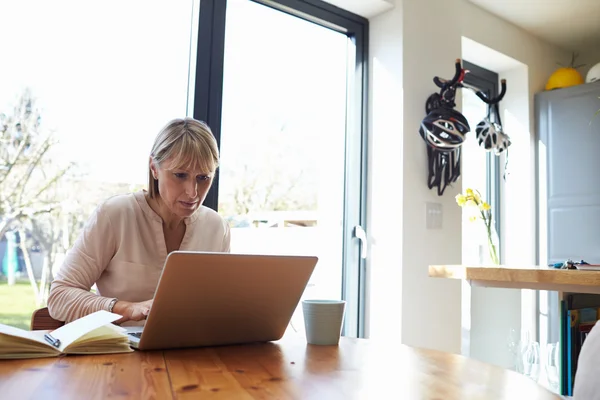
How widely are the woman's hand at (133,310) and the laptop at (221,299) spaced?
0.11 metres

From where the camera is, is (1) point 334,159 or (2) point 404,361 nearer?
(2) point 404,361

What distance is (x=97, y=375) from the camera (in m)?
0.78

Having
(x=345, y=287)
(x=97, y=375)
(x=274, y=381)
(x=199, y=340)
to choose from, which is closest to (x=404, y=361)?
(x=274, y=381)

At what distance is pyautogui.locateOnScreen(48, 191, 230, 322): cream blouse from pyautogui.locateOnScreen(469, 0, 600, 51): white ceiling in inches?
101

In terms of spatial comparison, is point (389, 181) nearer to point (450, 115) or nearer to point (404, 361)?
point (450, 115)

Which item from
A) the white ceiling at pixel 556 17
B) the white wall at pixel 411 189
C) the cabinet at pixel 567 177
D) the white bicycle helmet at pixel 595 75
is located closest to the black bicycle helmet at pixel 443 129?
the white wall at pixel 411 189

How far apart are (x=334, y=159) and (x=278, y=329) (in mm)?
1867

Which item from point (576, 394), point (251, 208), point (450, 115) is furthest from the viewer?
point (450, 115)

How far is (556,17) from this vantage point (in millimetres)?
3559

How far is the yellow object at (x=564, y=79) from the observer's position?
3.69 metres

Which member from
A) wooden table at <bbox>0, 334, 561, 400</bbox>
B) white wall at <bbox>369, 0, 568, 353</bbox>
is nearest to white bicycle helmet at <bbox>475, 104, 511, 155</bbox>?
white wall at <bbox>369, 0, 568, 353</bbox>

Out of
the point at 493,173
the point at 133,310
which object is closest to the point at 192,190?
the point at 133,310

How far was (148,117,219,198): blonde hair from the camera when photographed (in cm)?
159

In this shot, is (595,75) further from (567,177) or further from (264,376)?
(264,376)
